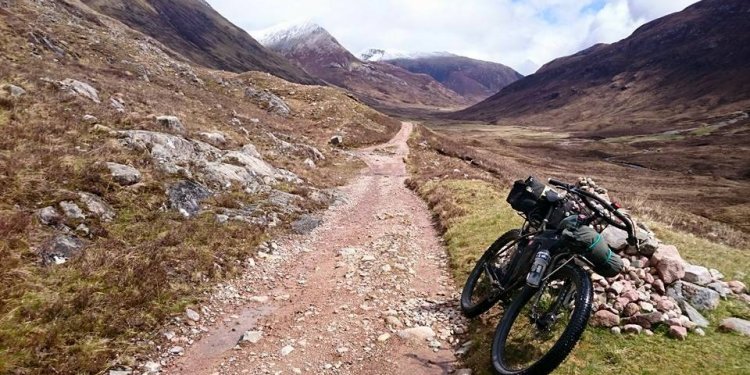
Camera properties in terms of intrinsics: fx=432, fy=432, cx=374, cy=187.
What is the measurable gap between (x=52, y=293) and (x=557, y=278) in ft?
30.0

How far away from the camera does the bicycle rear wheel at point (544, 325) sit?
593 centimetres

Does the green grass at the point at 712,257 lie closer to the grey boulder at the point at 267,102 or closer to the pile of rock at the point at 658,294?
the pile of rock at the point at 658,294

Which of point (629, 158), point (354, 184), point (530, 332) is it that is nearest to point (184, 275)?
point (530, 332)

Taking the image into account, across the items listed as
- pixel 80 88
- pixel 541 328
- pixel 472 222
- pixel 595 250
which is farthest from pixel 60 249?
pixel 80 88

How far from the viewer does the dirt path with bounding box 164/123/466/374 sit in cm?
786

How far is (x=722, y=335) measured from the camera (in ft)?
23.4

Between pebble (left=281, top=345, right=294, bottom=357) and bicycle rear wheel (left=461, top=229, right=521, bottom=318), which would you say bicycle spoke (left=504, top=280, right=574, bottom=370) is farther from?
pebble (left=281, top=345, right=294, bottom=357)

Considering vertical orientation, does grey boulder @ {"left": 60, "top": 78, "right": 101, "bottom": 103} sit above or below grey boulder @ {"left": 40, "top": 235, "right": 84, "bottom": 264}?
above

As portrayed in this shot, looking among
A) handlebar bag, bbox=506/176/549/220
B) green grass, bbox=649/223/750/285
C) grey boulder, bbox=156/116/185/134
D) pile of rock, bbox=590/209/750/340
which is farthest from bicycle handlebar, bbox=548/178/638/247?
grey boulder, bbox=156/116/185/134

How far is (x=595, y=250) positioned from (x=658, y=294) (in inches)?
99.3

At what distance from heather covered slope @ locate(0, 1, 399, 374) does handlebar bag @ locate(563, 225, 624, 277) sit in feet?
25.2

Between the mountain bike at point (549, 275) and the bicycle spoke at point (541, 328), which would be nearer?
the mountain bike at point (549, 275)

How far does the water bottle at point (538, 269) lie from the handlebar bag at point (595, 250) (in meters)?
0.46

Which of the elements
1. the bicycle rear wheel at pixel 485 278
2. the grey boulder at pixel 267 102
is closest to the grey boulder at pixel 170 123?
Answer: the bicycle rear wheel at pixel 485 278
